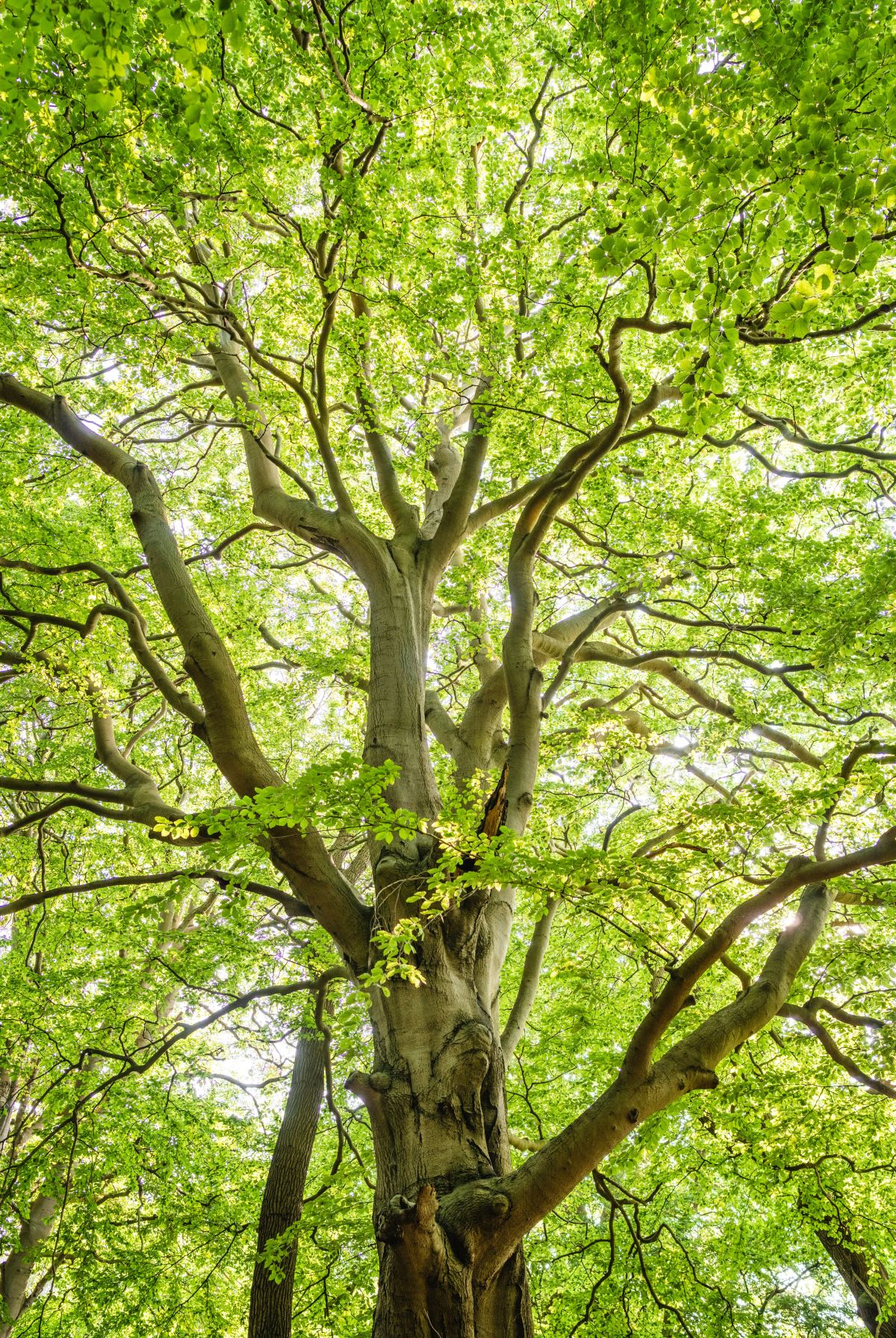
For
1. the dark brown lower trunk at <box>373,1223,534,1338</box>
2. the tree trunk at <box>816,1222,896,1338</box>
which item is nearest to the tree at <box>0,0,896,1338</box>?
the dark brown lower trunk at <box>373,1223,534,1338</box>

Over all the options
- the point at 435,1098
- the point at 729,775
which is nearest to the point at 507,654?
the point at 435,1098

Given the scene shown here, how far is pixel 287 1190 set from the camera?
250 inches

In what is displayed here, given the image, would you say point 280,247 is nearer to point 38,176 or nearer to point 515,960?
point 38,176

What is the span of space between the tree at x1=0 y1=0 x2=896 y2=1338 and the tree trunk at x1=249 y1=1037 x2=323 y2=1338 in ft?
0.42

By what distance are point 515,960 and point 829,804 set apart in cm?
674

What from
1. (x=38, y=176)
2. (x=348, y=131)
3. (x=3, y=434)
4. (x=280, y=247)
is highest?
(x=3, y=434)

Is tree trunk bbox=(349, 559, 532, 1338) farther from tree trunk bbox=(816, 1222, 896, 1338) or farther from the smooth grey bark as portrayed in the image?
the smooth grey bark

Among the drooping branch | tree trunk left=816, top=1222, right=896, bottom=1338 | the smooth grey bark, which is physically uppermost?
the drooping branch

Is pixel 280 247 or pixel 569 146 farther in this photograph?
pixel 569 146

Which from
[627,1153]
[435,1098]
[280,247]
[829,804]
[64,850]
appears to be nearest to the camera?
[435,1098]

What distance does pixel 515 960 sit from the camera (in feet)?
32.0

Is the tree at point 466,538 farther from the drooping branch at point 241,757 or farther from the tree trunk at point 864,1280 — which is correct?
the tree trunk at point 864,1280

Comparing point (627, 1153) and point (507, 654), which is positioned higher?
point (507, 654)

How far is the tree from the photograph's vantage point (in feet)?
10.3
